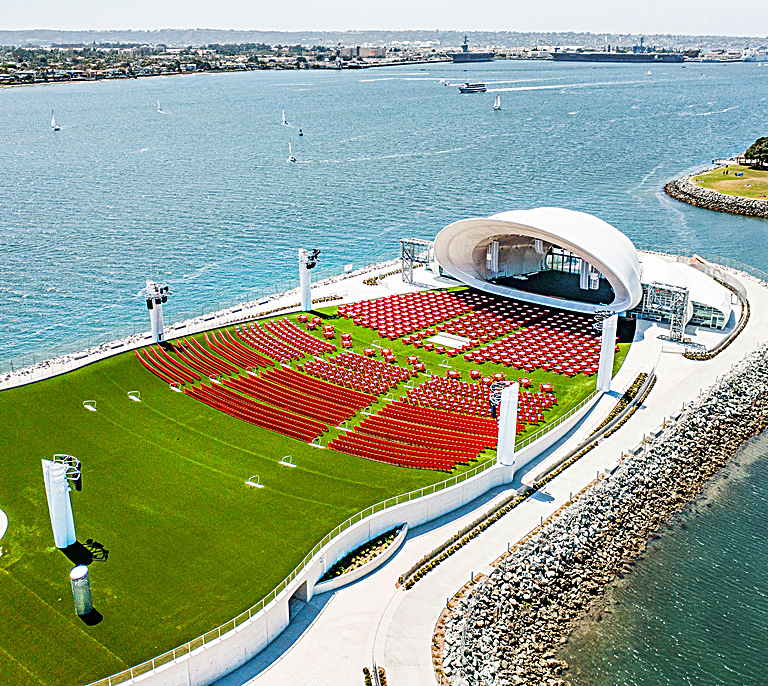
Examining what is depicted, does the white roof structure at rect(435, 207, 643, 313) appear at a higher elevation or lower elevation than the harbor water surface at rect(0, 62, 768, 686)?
higher

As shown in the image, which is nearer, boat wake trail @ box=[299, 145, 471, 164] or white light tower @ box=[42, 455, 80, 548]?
white light tower @ box=[42, 455, 80, 548]

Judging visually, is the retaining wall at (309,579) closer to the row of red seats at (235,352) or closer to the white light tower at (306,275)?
the row of red seats at (235,352)

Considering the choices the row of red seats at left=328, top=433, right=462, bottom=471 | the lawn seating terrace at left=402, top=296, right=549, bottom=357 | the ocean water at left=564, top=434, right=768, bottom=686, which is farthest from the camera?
the lawn seating terrace at left=402, top=296, right=549, bottom=357

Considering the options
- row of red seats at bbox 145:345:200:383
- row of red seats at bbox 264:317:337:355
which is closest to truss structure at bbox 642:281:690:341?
row of red seats at bbox 264:317:337:355

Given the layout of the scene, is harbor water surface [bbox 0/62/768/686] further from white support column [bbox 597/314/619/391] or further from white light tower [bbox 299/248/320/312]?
white light tower [bbox 299/248/320/312]

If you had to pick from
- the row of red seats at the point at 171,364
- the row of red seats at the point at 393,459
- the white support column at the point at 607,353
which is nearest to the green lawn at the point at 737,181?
the white support column at the point at 607,353

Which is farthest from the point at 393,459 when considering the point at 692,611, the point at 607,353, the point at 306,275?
the point at 306,275
